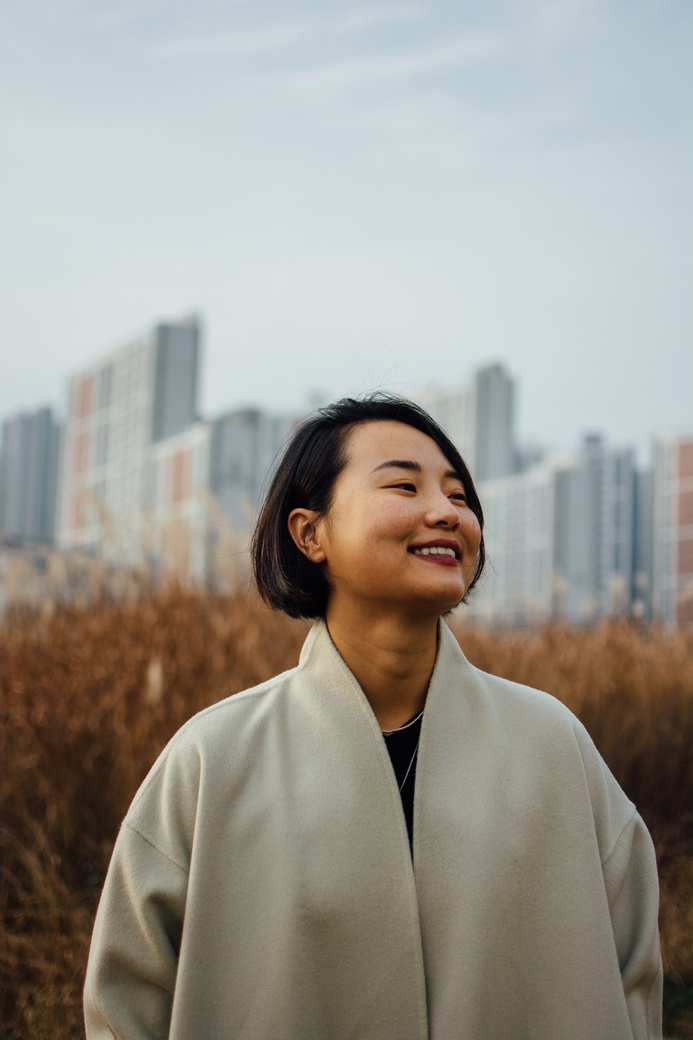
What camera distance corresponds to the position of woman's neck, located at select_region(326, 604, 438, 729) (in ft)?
4.57

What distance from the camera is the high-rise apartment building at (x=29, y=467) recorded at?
53.8 meters

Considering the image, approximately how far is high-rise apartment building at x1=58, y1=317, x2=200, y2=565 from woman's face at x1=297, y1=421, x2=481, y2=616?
33125 mm

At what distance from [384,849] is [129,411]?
145 feet

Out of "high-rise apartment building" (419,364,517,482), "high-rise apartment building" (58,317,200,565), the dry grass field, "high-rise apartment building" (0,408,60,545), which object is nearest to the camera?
the dry grass field

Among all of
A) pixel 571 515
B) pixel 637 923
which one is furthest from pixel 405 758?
pixel 571 515

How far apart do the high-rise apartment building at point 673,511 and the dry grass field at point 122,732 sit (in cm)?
4658

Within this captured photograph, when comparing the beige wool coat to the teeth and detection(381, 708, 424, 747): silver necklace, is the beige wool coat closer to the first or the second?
detection(381, 708, 424, 747): silver necklace

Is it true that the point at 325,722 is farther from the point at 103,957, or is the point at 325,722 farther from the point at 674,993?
the point at 674,993

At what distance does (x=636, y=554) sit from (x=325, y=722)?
56105 mm

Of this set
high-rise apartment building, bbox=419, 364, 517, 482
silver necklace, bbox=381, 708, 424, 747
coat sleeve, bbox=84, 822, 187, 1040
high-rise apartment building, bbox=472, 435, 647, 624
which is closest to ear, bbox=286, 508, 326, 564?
silver necklace, bbox=381, 708, 424, 747

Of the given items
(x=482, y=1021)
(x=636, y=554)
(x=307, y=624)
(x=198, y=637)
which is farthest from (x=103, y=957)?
(x=636, y=554)

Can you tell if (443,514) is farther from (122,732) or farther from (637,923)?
(122,732)

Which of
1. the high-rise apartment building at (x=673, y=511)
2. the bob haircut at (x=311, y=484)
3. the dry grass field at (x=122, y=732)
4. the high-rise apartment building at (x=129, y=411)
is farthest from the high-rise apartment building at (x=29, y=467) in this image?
the bob haircut at (x=311, y=484)

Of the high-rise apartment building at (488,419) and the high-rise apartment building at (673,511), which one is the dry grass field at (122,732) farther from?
the high-rise apartment building at (673,511)
